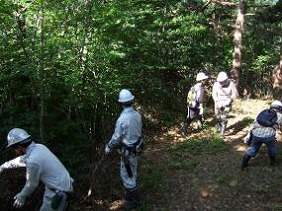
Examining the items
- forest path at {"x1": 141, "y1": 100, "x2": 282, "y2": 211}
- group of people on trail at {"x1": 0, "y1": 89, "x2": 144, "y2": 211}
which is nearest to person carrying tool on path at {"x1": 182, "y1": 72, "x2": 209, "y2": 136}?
forest path at {"x1": 141, "y1": 100, "x2": 282, "y2": 211}

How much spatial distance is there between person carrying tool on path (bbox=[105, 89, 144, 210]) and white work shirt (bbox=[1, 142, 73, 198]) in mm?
1894

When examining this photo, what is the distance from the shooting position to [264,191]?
29.9ft

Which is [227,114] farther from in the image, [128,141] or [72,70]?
[128,141]

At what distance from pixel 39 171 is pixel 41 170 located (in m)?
0.03

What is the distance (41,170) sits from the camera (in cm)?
618

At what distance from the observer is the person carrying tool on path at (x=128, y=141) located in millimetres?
8117

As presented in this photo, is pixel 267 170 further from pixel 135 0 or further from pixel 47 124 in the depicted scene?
pixel 135 0

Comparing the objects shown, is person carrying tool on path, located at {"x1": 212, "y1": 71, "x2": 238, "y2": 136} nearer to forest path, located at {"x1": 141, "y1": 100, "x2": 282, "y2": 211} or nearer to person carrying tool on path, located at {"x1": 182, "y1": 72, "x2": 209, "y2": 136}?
person carrying tool on path, located at {"x1": 182, "y1": 72, "x2": 209, "y2": 136}

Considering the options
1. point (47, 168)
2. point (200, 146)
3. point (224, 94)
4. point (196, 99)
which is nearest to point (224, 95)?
point (224, 94)

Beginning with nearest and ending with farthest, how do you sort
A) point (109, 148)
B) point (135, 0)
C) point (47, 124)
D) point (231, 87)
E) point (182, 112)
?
1. point (109, 148)
2. point (47, 124)
3. point (231, 87)
4. point (135, 0)
5. point (182, 112)

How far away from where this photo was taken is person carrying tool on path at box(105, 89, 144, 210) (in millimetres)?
8117

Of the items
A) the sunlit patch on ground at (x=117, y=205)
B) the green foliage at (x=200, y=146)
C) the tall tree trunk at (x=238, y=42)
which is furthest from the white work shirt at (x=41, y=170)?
the tall tree trunk at (x=238, y=42)

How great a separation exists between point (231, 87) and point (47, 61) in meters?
5.16

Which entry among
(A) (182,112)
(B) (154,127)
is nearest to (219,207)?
(B) (154,127)
